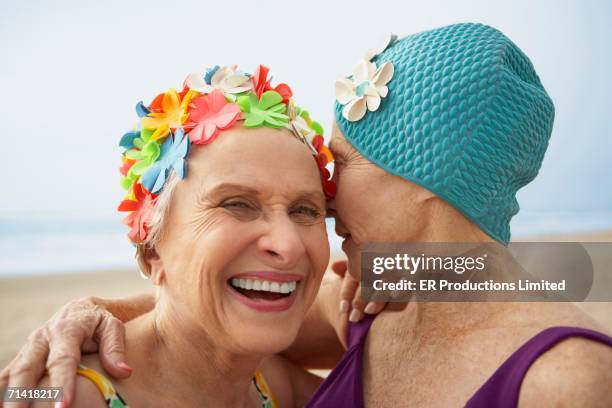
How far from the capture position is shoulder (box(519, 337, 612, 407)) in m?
2.27

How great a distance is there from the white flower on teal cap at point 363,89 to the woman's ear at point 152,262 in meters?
1.16

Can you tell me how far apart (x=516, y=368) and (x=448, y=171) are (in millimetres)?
906

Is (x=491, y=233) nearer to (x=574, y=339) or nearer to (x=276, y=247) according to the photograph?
(x=574, y=339)

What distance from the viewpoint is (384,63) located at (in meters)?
2.98

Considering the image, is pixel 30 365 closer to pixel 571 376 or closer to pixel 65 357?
Answer: pixel 65 357

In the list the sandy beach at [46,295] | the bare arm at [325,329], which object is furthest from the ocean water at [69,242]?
the bare arm at [325,329]

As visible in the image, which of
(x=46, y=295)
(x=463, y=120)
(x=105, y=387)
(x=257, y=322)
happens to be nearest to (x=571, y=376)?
(x=463, y=120)

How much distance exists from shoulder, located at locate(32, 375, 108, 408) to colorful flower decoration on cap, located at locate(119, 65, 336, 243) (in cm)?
71

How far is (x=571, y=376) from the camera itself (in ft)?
7.59

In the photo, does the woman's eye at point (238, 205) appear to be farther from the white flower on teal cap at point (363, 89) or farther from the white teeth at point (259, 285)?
the white flower on teal cap at point (363, 89)

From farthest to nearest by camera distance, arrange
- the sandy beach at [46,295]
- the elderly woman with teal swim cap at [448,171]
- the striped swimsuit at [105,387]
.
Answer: the sandy beach at [46,295]
the elderly woman with teal swim cap at [448,171]
the striped swimsuit at [105,387]

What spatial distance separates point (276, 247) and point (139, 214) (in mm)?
Result: 755

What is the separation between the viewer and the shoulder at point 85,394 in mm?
2400

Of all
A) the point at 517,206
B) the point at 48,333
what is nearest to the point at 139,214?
the point at 48,333
